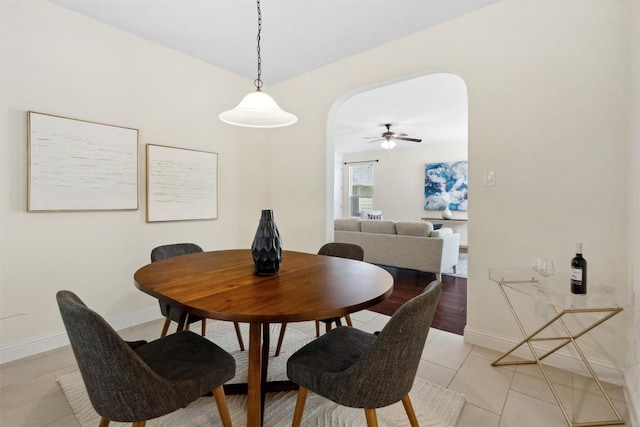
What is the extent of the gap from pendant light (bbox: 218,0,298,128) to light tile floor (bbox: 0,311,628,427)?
1.84 meters

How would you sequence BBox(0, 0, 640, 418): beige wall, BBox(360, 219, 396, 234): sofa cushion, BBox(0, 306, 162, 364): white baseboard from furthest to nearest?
BBox(360, 219, 396, 234): sofa cushion
BBox(0, 306, 162, 364): white baseboard
BBox(0, 0, 640, 418): beige wall

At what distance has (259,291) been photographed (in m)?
1.23

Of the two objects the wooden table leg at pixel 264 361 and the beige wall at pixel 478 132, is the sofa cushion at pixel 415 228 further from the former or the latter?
the wooden table leg at pixel 264 361

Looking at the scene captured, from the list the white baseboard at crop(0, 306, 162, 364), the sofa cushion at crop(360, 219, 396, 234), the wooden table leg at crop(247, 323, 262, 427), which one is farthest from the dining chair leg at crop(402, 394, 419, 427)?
the sofa cushion at crop(360, 219, 396, 234)

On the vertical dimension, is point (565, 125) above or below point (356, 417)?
above

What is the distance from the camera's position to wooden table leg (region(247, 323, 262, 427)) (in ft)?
3.69

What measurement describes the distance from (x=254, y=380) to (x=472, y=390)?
137 cm

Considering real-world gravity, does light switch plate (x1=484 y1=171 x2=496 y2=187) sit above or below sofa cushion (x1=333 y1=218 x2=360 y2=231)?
above

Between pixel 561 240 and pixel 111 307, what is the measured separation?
3.53m

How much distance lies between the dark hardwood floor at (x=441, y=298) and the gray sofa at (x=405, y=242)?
8.3 inches

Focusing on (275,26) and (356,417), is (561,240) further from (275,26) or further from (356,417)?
(275,26)

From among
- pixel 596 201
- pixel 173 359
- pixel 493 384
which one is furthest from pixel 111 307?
pixel 596 201

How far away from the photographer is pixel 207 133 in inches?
125

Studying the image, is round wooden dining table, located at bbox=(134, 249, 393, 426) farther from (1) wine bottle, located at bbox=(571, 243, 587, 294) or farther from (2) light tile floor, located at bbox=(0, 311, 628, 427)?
(1) wine bottle, located at bbox=(571, 243, 587, 294)
